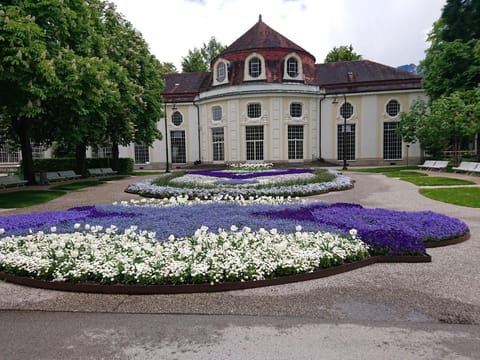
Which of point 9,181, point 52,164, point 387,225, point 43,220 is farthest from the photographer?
point 52,164

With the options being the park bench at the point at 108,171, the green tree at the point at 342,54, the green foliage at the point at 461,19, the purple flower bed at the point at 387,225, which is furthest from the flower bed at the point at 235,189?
the green tree at the point at 342,54

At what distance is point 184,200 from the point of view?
11.6 m

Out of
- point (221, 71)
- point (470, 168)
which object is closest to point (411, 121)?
point (470, 168)

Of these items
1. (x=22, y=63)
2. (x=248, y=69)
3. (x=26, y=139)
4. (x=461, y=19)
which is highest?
(x=461, y=19)

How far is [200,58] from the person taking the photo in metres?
59.4

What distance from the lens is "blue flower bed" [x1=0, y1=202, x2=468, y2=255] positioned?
6.53 m

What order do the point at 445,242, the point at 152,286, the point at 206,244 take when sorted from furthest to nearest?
the point at 445,242
the point at 206,244
the point at 152,286

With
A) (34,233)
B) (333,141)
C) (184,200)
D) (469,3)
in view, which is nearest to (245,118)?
(333,141)

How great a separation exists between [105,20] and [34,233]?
2331cm

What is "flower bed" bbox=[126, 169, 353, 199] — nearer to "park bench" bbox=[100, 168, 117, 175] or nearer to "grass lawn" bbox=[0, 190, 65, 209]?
"grass lawn" bbox=[0, 190, 65, 209]

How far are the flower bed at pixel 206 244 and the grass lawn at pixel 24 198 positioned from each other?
4.72 m

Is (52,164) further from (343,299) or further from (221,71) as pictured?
(343,299)

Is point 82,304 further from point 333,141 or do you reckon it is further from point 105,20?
point 333,141

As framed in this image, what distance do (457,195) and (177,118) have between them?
3384 centimetres
